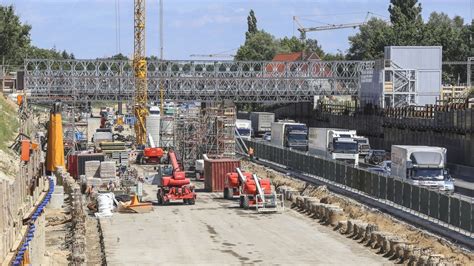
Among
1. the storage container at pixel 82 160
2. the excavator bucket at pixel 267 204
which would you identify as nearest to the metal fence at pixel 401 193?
the excavator bucket at pixel 267 204

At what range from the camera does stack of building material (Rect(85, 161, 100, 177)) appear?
6657 cm

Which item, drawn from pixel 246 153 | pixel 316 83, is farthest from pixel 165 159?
pixel 316 83

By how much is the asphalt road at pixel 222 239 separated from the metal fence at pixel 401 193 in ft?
13.3

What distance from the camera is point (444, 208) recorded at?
141ft

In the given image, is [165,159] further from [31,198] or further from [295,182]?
[31,198]

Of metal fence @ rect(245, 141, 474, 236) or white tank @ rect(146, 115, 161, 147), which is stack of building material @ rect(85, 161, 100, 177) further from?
white tank @ rect(146, 115, 161, 147)

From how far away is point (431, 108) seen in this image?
317 ft

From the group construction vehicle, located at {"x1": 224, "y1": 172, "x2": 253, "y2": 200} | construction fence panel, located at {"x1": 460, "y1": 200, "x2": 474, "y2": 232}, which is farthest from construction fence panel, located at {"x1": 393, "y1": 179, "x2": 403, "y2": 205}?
construction vehicle, located at {"x1": 224, "y1": 172, "x2": 253, "y2": 200}

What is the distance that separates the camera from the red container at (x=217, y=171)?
63156 millimetres

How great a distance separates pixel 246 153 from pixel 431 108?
18.4 meters

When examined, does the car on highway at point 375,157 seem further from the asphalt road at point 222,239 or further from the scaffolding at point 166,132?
the asphalt road at point 222,239

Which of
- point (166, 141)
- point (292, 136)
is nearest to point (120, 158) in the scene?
point (166, 141)

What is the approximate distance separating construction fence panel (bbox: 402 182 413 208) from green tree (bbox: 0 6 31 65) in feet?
381

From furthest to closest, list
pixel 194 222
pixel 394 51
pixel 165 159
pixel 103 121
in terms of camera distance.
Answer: pixel 103 121 → pixel 394 51 → pixel 165 159 → pixel 194 222
